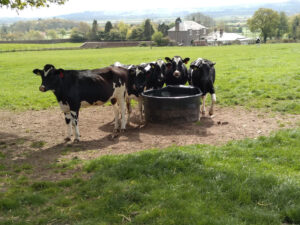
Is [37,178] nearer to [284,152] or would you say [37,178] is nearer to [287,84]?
[284,152]

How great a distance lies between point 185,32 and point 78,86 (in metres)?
162

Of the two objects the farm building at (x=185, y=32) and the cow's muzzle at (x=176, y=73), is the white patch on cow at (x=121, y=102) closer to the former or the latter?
the cow's muzzle at (x=176, y=73)

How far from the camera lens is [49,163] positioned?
8016mm

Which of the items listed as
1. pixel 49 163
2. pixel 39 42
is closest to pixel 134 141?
pixel 49 163

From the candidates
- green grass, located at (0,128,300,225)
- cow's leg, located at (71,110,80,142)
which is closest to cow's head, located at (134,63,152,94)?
cow's leg, located at (71,110,80,142)

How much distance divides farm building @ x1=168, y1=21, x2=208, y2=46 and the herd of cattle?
144 metres

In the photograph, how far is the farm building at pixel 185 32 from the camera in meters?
163

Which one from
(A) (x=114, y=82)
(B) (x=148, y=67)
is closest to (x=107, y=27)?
(B) (x=148, y=67)

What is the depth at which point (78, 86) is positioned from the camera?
9633 millimetres

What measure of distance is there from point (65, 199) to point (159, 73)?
24.7 feet

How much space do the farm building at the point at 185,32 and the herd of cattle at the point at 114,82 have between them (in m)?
144

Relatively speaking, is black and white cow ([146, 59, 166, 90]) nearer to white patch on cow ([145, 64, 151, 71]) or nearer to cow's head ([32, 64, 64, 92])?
white patch on cow ([145, 64, 151, 71])

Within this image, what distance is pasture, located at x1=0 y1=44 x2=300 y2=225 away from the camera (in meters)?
5.39

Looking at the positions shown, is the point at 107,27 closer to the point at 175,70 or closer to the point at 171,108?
the point at 175,70
